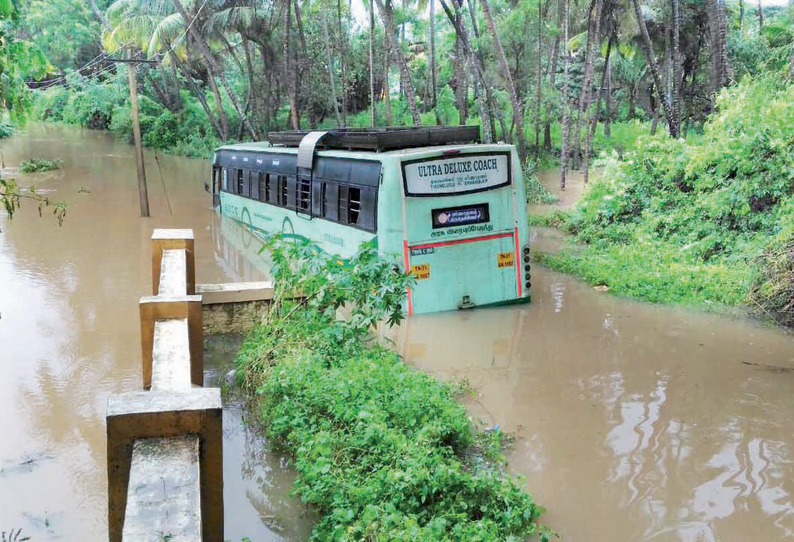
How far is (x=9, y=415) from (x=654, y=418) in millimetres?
6608

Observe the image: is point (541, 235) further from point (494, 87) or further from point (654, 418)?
point (494, 87)

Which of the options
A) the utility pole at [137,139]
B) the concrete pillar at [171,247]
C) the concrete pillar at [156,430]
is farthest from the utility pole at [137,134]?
the concrete pillar at [156,430]

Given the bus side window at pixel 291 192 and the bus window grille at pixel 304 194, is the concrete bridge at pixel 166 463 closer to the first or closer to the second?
the bus window grille at pixel 304 194

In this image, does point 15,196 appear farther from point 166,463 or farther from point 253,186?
point 253,186

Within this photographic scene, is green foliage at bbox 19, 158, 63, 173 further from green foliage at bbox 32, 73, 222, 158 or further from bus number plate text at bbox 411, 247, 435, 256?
bus number plate text at bbox 411, 247, 435, 256

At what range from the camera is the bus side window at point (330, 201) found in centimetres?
1169

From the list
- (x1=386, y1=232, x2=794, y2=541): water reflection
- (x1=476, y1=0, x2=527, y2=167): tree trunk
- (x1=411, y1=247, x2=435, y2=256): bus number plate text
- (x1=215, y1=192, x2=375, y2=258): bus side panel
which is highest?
(x1=476, y1=0, x2=527, y2=167): tree trunk

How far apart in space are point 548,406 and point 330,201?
5.57m

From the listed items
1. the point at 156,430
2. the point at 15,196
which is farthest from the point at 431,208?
the point at 156,430

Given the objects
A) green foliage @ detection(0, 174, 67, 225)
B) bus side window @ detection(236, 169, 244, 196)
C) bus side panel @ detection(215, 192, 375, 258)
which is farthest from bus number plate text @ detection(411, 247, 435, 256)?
bus side window @ detection(236, 169, 244, 196)

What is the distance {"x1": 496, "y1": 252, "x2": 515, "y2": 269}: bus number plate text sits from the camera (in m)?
11.0

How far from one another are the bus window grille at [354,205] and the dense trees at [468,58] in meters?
9.12

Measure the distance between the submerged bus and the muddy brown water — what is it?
510 millimetres

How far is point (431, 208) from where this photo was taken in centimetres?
1037
